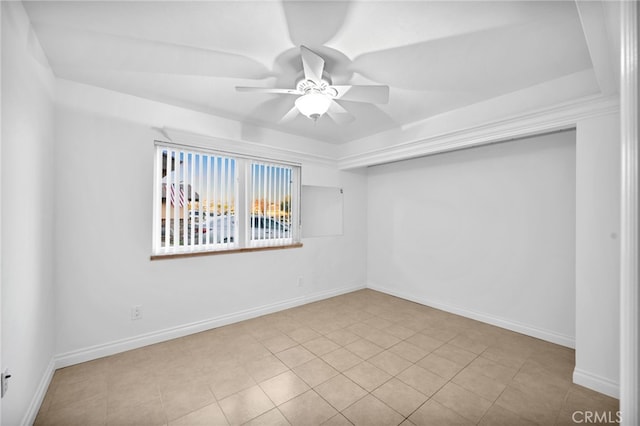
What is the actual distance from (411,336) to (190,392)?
213 centimetres

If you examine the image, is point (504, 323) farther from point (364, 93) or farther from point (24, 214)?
point (24, 214)

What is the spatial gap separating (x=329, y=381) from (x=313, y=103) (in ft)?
7.09

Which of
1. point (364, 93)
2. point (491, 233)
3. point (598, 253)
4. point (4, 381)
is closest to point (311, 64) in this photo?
point (364, 93)

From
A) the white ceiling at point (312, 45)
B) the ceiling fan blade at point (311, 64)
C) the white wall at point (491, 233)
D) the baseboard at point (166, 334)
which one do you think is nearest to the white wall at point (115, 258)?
the baseboard at point (166, 334)

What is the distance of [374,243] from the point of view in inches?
184

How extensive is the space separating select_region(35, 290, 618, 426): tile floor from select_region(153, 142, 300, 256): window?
105cm

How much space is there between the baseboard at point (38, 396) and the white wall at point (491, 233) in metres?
3.96

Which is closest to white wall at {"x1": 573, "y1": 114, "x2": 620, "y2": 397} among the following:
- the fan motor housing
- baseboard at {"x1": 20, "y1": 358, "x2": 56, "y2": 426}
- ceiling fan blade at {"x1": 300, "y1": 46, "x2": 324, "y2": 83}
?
the fan motor housing

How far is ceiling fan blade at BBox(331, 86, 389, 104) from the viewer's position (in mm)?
1996

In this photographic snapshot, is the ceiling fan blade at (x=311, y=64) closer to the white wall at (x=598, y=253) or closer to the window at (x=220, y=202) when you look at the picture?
the window at (x=220, y=202)

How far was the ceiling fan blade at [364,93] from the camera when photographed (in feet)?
6.55

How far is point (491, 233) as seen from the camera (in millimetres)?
3238

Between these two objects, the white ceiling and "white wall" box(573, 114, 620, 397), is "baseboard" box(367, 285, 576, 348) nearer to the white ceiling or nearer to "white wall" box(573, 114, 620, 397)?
"white wall" box(573, 114, 620, 397)

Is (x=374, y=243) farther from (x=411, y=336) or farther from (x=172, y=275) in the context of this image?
(x=172, y=275)
